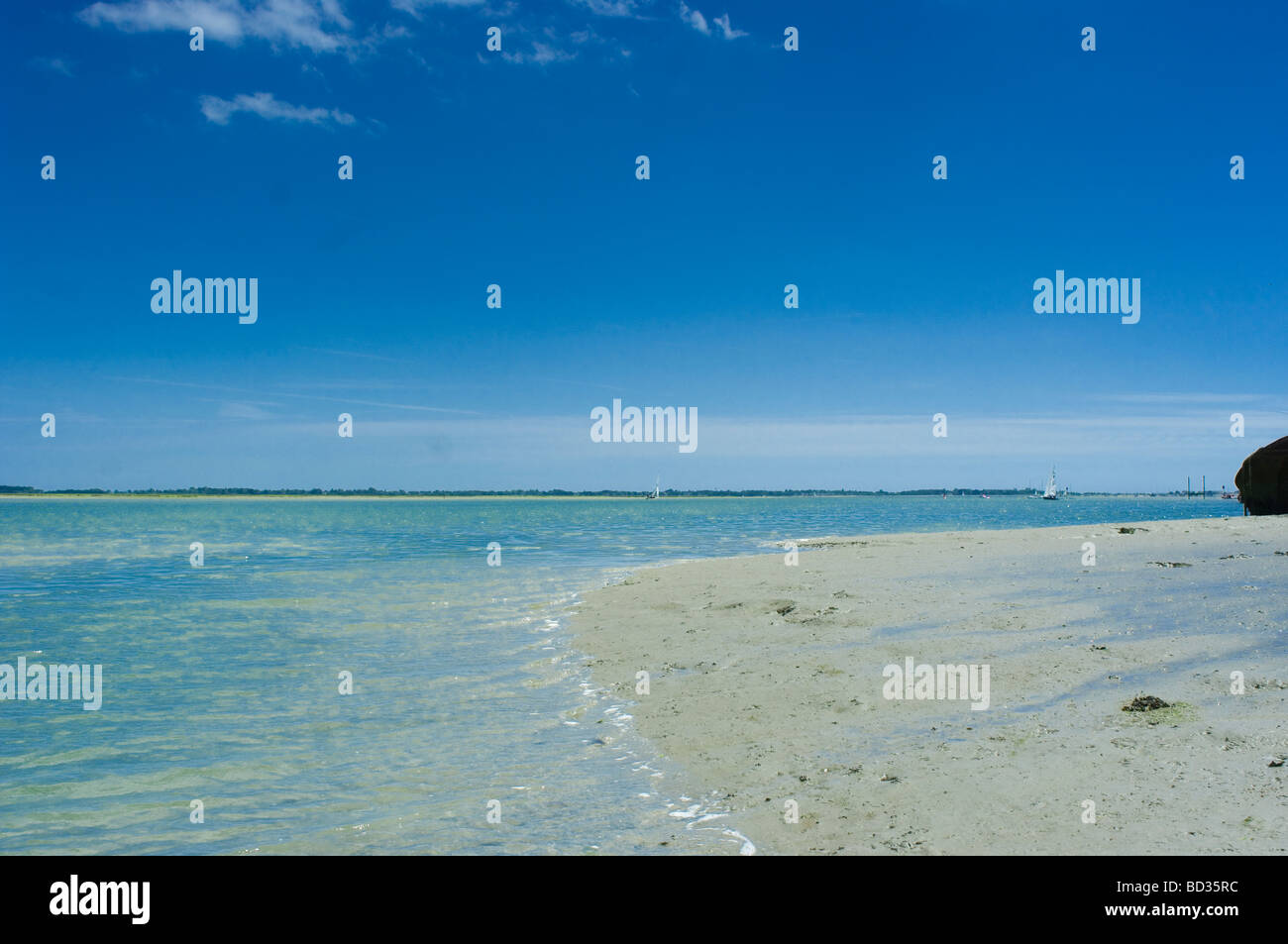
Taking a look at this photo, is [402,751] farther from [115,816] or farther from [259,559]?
[259,559]

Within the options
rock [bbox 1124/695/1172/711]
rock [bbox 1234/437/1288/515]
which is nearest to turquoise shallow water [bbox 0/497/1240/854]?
rock [bbox 1124/695/1172/711]

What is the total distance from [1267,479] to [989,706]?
1516 inches

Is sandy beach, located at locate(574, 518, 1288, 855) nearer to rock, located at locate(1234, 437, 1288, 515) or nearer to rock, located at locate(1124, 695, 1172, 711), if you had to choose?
rock, located at locate(1124, 695, 1172, 711)

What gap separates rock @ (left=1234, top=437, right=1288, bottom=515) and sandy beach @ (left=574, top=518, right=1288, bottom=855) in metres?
22.2

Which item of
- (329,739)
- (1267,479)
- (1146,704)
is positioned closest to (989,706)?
(1146,704)

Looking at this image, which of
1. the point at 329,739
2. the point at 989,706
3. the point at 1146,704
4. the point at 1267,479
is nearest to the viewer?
the point at 1146,704

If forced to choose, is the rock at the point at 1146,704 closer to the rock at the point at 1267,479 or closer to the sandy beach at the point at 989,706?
the sandy beach at the point at 989,706

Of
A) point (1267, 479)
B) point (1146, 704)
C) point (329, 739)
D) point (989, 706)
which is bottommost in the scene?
point (329, 739)

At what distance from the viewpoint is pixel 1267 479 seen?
123 feet

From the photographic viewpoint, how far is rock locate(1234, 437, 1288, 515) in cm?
3678

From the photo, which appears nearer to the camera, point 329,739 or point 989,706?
point 989,706

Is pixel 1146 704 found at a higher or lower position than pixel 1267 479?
lower

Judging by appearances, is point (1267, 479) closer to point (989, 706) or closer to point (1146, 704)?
point (1146, 704)

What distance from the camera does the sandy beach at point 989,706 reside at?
5953 millimetres
